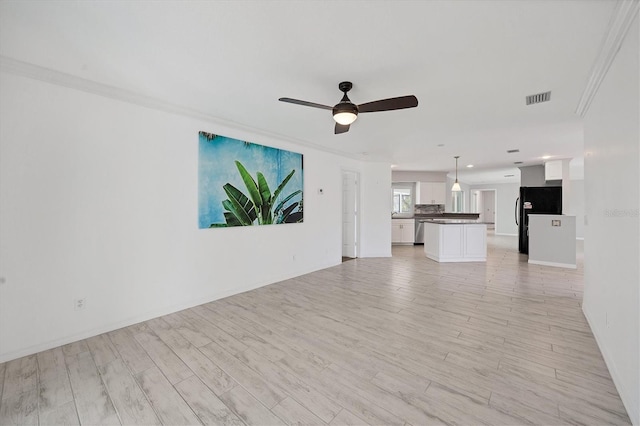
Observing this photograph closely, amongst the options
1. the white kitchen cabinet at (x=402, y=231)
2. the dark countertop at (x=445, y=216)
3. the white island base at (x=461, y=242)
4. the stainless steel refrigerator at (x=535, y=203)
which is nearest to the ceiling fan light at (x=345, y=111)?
the white island base at (x=461, y=242)

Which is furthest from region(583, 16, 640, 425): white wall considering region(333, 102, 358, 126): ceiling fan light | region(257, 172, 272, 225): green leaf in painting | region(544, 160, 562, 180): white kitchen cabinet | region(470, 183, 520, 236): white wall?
region(470, 183, 520, 236): white wall

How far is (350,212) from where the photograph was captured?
6.97 metres

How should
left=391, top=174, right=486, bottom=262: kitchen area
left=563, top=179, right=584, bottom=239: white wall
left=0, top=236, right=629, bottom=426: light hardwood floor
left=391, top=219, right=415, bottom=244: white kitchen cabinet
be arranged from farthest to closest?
1. left=563, top=179, right=584, bottom=239: white wall
2. left=391, top=219, right=415, bottom=244: white kitchen cabinet
3. left=391, top=174, right=486, bottom=262: kitchen area
4. left=0, top=236, right=629, bottom=426: light hardwood floor

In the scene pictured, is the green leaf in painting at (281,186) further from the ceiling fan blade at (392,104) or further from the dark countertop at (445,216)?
the dark countertop at (445,216)

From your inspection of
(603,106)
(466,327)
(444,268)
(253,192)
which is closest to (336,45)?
(603,106)

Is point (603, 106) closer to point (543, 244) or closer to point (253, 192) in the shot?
point (253, 192)

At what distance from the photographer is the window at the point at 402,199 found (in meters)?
9.90

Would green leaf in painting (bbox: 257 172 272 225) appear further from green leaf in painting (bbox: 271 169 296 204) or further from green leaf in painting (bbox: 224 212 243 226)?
green leaf in painting (bbox: 224 212 243 226)

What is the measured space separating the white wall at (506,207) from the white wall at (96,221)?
482 inches

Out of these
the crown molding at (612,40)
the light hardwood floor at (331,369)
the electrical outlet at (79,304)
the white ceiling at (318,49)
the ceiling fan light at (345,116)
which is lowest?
the light hardwood floor at (331,369)

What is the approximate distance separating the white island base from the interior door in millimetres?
1989

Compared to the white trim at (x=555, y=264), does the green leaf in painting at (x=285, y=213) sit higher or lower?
higher

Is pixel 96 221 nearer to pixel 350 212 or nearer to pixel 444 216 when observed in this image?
pixel 350 212

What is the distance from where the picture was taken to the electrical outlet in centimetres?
260
